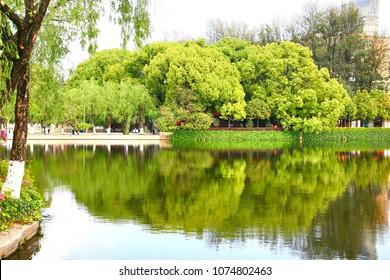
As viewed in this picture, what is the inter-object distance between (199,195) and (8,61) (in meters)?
7.81

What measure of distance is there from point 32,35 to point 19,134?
1967 millimetres

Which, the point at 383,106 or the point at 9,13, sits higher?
the point at 9,13

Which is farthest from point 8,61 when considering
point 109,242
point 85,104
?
point 85,104

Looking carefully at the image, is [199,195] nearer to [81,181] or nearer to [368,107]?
[81,181]

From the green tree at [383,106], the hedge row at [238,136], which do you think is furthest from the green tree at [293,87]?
the green tree at [383,106]

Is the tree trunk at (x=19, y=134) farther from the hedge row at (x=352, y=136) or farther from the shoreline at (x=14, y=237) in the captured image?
the hedge row at (x=352, y=136)

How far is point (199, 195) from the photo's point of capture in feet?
60.5

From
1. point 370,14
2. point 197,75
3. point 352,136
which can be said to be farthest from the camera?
point 370,14

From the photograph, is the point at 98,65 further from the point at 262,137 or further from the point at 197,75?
the point at 262,137

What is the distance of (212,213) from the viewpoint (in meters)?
15.1

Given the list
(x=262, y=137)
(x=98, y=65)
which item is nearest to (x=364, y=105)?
(x=262, y=137)

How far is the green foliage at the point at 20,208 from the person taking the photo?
11.3 m

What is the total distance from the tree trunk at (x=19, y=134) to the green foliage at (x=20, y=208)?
0.24 m

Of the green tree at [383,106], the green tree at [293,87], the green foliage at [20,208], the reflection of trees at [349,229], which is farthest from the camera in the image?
the green tree at [383,106]
